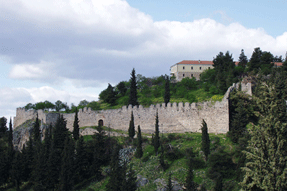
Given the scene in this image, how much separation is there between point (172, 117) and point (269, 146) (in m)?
25.3

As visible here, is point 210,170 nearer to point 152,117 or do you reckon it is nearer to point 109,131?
point 152,117

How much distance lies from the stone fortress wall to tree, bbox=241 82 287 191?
21.0m

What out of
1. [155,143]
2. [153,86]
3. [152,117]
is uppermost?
[153,86]

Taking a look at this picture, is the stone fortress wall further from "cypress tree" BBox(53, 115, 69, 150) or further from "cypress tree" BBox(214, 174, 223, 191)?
"cypress tree" BBox(214, 174, 223, 191)

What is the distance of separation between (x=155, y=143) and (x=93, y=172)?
313 inches

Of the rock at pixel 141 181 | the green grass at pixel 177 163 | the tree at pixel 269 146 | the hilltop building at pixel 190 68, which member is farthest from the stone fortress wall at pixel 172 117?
the hilltop building at pixel 190 68

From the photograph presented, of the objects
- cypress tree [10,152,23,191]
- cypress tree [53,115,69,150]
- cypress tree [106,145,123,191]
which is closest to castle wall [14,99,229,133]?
cypress tree [53,115,69,150]

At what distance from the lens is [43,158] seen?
1389 inches

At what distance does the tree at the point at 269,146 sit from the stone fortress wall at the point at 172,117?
2101 centimetres

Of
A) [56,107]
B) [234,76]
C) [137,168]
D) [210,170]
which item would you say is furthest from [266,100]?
[56,107]

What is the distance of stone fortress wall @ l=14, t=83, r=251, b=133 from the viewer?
37375 millimetres

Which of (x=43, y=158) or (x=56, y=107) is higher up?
(x=56, y=107)

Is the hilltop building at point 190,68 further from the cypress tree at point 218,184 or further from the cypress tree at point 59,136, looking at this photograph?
the cypress tree at point 218,184

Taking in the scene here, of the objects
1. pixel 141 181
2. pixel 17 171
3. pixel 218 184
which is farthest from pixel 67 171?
pixel 218 184
